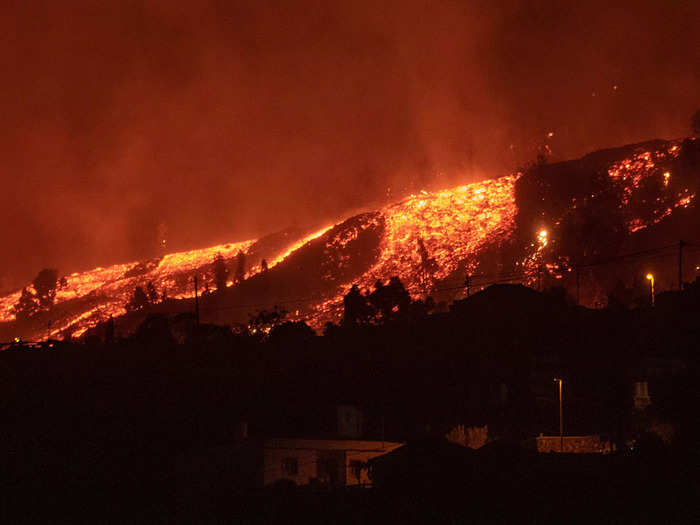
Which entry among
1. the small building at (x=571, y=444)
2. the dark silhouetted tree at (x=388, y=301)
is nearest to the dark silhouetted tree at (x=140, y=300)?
the dark silhouetted tree at (x=388, y=301)

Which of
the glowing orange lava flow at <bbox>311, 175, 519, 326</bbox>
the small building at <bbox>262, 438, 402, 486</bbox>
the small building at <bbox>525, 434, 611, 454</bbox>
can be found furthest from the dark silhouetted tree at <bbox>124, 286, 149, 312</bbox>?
the small building at <bbox>525, 434, 611, 454</bbox>

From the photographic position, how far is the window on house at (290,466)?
36094 mm

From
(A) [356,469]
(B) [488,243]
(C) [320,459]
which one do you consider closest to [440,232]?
(B) [488,243]

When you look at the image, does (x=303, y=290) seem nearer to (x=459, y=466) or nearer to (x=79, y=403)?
(x=79, y=403)

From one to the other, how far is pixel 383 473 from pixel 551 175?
153 m

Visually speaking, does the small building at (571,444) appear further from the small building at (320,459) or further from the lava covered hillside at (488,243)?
the lava covered hillside at (488,243)

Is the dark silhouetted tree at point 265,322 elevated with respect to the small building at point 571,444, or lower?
elevated

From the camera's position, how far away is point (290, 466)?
36.3m

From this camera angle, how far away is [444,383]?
5606 cm

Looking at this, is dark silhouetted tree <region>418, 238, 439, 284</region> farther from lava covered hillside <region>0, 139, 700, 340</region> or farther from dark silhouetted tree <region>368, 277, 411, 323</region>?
dark silhouetted tree <region>368, 277, 411, 323</region>


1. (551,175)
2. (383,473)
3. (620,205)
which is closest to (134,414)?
(383,473)

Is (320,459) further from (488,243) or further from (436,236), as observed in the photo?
(436,236)

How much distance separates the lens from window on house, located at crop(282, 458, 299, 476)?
36.1 metres

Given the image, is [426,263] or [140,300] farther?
[426,263]
